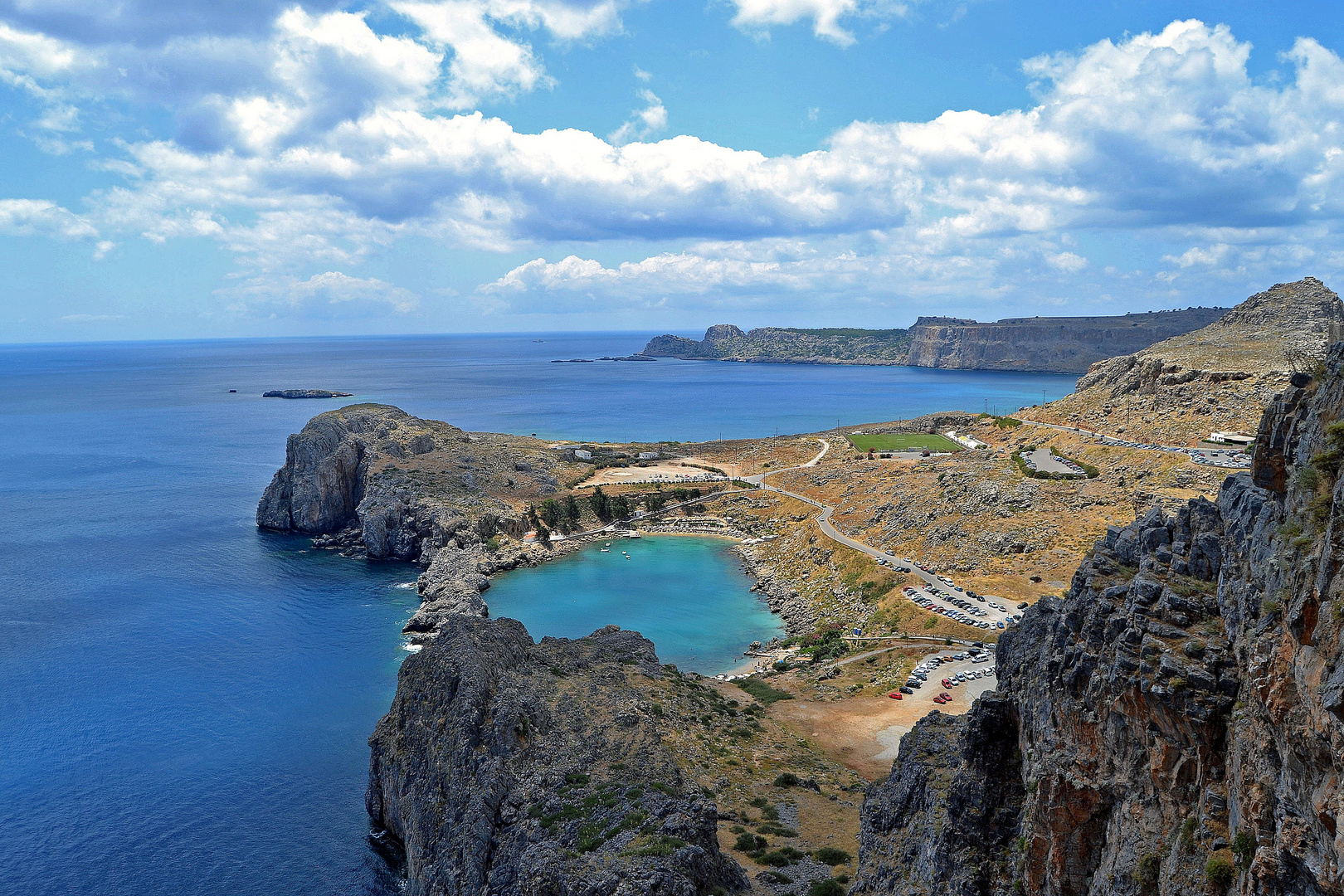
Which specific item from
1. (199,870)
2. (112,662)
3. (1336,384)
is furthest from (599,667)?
(112,662)

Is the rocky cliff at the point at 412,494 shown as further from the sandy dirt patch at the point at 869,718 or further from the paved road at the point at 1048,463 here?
the paved road at the point at 1048,463

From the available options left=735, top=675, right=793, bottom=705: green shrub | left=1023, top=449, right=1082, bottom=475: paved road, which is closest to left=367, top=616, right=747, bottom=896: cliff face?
left=735, top=675, right=793, bottom=705: green shrub

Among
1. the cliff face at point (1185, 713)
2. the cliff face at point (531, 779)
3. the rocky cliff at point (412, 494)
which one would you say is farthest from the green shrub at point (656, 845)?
the rocky cliff at point (412, 494)

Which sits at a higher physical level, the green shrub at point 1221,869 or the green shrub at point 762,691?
the green shrub at point 1221,869

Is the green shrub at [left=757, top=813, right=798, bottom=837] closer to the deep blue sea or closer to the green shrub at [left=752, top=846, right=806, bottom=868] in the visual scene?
the green shrub at [left=752, top=846, right=806, bottom=868]

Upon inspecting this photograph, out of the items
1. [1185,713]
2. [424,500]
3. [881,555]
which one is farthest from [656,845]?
[424,500]

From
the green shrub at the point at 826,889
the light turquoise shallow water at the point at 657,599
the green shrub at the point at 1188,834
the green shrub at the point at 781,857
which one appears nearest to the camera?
the green shrub at the point at 1188,834
